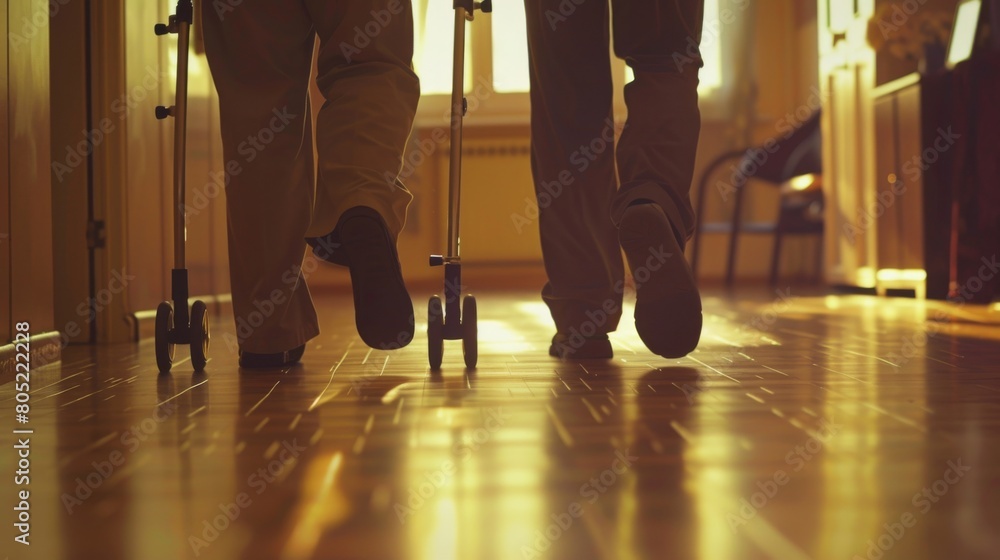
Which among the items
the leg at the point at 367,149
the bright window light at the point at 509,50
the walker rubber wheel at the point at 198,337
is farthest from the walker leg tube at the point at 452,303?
the bright window light at the point at 509,50

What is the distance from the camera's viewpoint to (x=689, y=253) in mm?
5016

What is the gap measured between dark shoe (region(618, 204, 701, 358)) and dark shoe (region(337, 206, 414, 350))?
11.0 inches

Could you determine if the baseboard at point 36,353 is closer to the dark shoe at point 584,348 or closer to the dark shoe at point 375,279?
the dark shoe at point 375,279

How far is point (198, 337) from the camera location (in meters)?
1.36

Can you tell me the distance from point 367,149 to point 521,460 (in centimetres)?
56

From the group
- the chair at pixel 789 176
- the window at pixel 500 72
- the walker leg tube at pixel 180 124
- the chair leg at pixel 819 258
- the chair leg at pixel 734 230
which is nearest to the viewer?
the walker leg tube at pixel 180 124

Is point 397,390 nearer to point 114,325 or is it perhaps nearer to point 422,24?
point 114,325

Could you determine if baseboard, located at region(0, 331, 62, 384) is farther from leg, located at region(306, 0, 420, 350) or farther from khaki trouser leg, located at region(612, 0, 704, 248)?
khaki trouser leg, located at region(612, 0, 704, 248)

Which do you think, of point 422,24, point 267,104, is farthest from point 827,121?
point 267,104

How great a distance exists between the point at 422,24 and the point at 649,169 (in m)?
3.67

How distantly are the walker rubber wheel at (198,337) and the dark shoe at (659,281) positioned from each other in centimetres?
60

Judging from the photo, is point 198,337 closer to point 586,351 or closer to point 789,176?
point 586,351

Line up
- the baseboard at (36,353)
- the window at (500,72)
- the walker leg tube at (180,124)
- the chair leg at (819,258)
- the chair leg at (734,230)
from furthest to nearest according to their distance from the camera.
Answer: the window at (500,72) < the chair leg at (819,258) < the chair leg at (734,230) < the walker leg tube at (180,124) < the baseboard at (36,353)

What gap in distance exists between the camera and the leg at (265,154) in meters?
1.28
